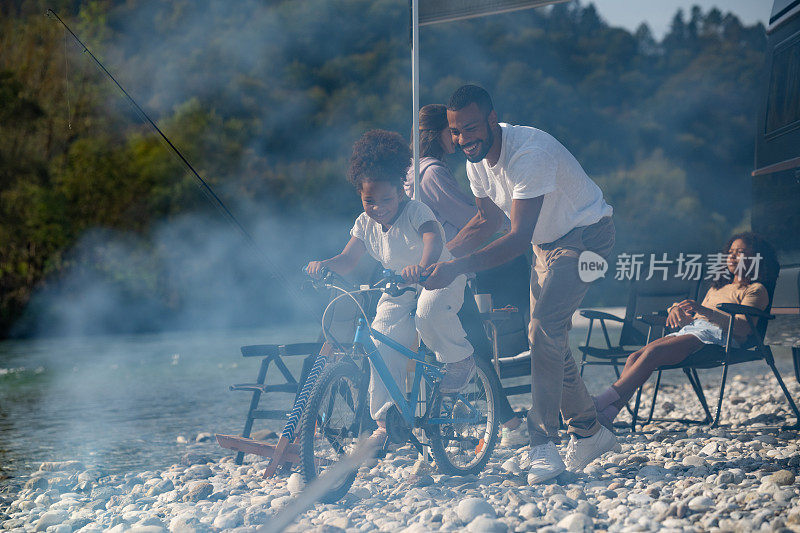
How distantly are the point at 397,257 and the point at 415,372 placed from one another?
0.50 m

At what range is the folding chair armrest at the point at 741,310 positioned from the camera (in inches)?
175

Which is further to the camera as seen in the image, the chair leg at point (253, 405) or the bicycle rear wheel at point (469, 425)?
the chair leg at point (253, 405)

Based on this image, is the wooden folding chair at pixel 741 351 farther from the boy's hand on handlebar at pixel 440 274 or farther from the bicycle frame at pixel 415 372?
the boy's hand on handlebar at pixel 440 274

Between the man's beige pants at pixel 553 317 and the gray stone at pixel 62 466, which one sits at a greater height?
the man's beige pants at pixel 553 317

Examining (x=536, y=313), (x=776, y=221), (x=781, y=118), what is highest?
(x=781, y=118)

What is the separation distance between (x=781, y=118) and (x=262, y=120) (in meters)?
34.2

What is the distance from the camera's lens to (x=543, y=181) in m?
3.40

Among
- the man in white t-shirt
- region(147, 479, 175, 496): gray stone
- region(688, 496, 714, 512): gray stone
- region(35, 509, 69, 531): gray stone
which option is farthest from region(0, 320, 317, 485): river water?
region(688, 496, 714, 512): gray stone

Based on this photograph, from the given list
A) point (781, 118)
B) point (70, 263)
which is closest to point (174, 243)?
point (70, 263)

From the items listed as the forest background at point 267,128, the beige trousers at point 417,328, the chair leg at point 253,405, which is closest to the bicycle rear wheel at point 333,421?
the beige trousers at point 417,328

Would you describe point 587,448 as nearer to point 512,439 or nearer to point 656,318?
point 512,439

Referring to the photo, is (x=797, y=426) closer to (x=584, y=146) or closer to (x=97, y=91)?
(x=97, y=91)

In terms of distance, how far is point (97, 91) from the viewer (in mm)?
32406

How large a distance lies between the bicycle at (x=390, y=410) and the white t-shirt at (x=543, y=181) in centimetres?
58
